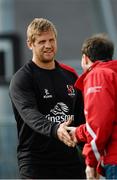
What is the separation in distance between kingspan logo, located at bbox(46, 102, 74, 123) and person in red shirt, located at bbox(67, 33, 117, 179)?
0.52 meters

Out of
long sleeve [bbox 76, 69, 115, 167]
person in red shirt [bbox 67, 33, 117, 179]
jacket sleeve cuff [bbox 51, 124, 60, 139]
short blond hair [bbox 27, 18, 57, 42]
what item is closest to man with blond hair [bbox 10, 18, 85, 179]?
short blond hair [bbox 27, 18, 57, 42]

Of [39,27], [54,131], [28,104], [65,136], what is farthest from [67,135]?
[39,27]

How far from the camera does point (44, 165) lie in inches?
261

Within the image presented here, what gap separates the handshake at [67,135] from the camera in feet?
20.1

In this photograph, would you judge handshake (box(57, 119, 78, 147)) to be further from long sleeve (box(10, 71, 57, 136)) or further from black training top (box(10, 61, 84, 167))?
black training top (box(10, 61, 84, 167))

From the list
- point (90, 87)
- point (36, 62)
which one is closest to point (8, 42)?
point (36, 62)

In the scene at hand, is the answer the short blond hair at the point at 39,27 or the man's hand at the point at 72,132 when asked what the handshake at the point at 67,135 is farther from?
the short blond hair at the point at 39,27

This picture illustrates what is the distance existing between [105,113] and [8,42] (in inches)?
250

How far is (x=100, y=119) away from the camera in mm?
5797

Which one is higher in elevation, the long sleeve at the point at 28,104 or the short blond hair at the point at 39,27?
the short blond hair at the point at 39,27

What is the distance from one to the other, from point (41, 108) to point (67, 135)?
1.85 ft

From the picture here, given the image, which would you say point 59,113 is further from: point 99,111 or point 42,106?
point 99,111

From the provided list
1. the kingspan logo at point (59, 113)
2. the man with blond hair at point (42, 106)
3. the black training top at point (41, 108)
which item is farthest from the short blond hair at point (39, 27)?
the kingspan logo at point (59, 113)

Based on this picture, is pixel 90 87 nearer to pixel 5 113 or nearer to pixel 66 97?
pixel 66 97
